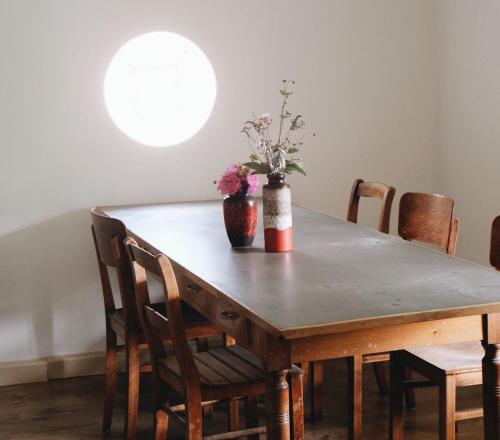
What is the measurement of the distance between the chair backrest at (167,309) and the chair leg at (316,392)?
1.00 meters

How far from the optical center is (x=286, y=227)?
3.09 metres

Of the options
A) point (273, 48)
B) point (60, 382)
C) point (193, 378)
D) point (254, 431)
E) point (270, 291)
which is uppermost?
point (273, 48)

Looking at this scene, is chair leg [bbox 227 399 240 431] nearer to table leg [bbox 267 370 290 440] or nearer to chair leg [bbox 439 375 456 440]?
chair leg [bbox 439 375 456 440]

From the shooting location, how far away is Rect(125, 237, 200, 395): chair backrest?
2.58 m

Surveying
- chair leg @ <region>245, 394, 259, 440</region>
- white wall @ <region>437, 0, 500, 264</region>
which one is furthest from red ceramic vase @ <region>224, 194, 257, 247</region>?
white wall @ <region>437, 0, 500, 264</region>

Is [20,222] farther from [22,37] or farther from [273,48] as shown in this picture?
[273,48]

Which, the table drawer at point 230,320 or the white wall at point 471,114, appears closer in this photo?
the table drawer at point 230,320

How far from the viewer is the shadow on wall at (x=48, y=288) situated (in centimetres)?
437

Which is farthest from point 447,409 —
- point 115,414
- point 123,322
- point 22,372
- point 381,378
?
point 22,372

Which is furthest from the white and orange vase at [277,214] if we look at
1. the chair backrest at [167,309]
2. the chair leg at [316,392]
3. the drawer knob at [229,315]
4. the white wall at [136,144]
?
the white wall at [136,144]

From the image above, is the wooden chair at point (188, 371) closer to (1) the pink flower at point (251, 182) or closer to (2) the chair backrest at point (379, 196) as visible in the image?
(1) the pink flower at point (251, 182)

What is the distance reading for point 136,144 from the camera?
4.46 meters

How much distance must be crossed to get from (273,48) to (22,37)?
1219 millimetres

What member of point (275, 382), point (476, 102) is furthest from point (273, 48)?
point (275, 382)
